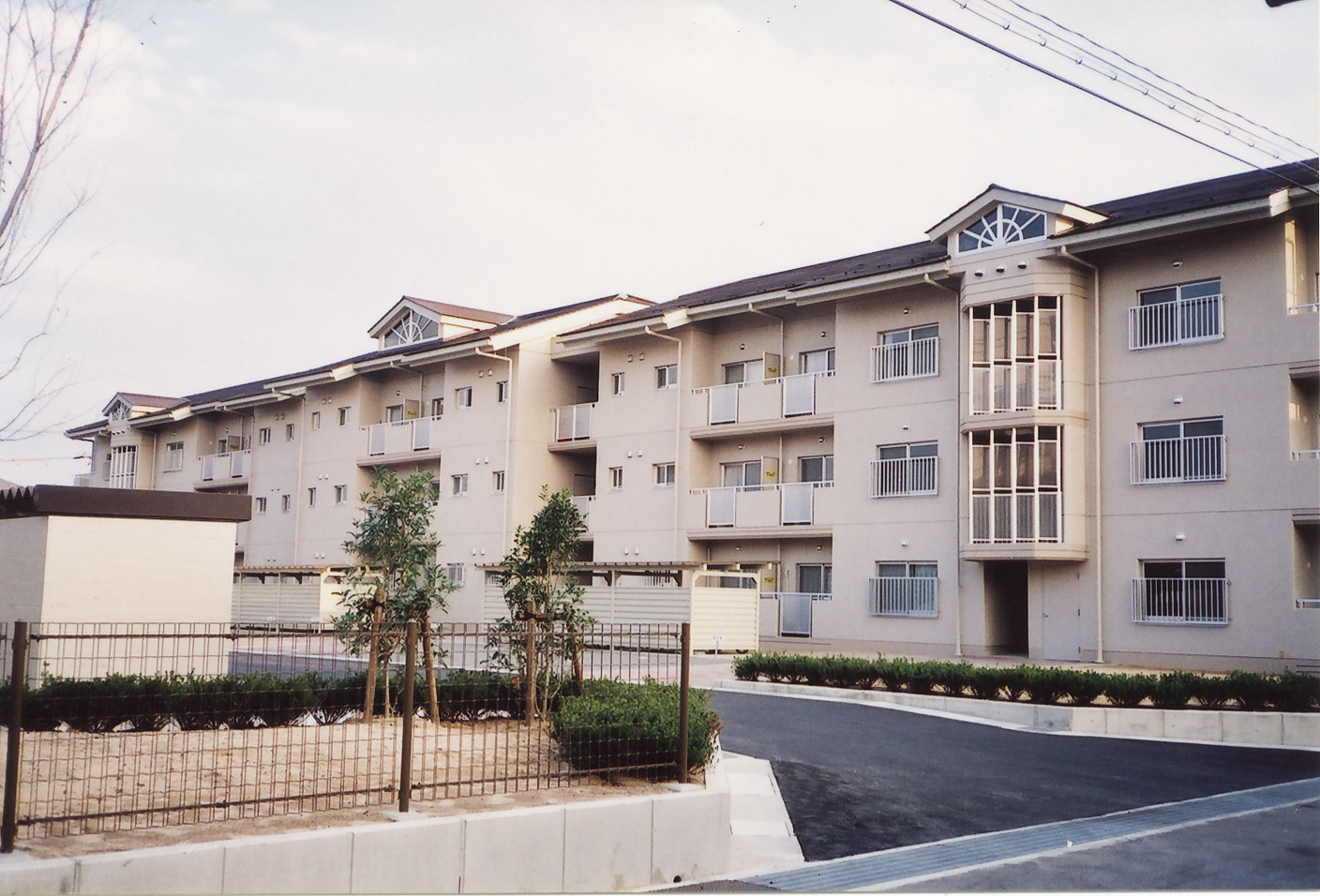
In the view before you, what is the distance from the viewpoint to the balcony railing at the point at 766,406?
31781mm

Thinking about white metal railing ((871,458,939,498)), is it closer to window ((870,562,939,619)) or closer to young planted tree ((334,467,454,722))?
window ((870,562,939,619))

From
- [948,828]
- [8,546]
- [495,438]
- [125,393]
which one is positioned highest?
[125,393]

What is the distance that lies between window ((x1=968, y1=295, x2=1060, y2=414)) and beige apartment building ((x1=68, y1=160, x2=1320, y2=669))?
0.18ft

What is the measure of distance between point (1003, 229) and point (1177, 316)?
4.29 m

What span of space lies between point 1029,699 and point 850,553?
12036 millimetres

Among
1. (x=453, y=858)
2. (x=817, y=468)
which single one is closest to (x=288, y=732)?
(x=453, y=858)

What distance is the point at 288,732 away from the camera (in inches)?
377

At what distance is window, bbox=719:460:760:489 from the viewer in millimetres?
33750

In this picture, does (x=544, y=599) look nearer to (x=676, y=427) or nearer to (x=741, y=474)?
(x=741, y=474)

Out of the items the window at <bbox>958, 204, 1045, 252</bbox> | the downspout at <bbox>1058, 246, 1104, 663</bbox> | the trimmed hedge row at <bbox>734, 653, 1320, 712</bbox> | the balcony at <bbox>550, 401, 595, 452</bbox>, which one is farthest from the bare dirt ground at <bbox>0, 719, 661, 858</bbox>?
the balcony at <bbox>550, 401, 595, 452</bbox>

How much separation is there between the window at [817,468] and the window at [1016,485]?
534 centimetres

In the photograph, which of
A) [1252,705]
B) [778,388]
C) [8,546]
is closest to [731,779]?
[1252,705]

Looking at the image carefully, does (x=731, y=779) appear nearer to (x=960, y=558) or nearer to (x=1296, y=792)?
(x=1296, y=792)

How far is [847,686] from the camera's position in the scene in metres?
20.7
